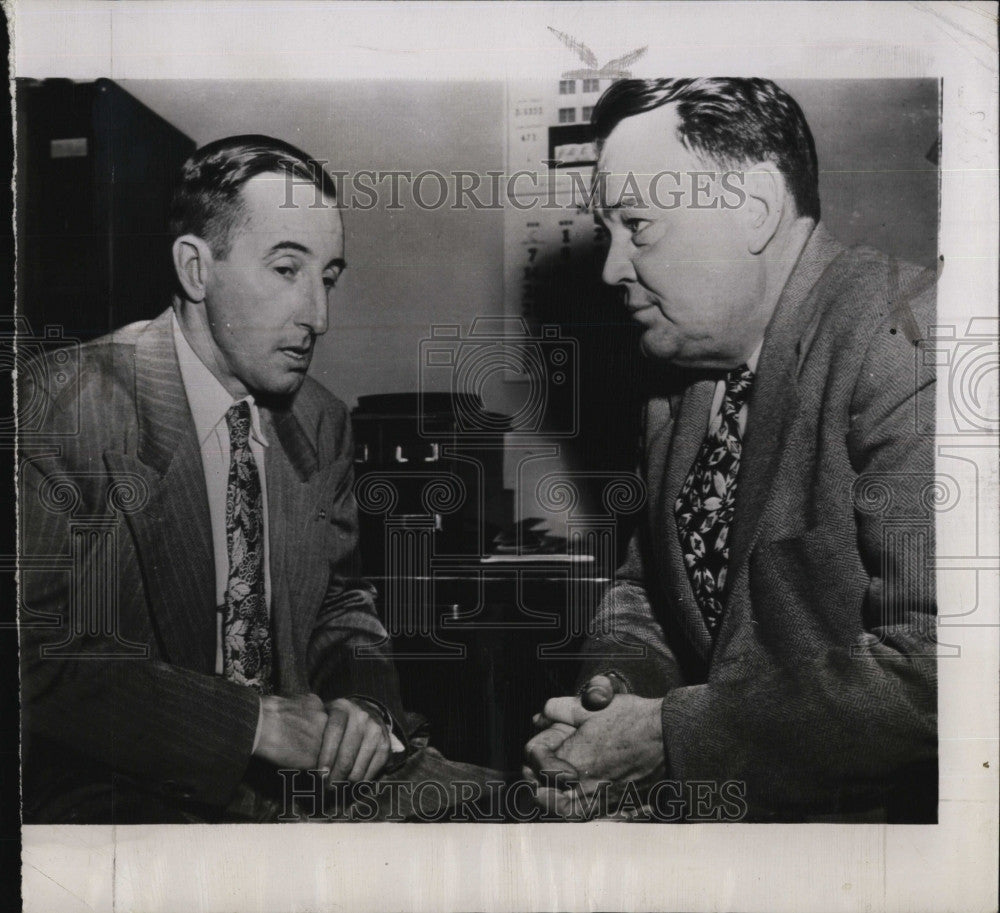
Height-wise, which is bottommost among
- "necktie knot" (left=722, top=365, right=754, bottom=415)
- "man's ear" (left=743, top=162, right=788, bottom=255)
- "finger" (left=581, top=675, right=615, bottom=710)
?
"finger" (left=581, top=675, right=615, bottom=710)

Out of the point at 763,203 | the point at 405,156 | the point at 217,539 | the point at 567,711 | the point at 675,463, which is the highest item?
the point at 405,156

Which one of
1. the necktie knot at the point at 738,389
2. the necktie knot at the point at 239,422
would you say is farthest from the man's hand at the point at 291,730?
the necktie knot at the point at 738,389

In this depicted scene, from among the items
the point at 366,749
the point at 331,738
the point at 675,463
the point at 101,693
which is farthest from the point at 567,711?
the point at 101,693

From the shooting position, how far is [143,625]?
3.46 m

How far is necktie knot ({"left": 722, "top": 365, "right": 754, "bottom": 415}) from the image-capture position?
3426mm

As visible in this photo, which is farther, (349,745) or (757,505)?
(349,745)

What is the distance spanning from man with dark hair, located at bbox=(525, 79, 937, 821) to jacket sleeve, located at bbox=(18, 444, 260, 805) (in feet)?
3.32

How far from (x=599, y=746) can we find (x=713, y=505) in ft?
2.79

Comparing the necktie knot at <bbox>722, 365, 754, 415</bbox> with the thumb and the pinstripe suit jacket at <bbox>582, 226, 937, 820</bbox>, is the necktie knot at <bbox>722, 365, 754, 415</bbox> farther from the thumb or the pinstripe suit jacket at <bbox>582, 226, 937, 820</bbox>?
the thumb

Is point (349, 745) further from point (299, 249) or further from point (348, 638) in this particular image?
point (299, 249)

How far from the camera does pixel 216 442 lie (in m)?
3.48

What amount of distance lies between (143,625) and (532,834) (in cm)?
142

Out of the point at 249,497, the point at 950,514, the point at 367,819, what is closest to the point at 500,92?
the point at 249,497

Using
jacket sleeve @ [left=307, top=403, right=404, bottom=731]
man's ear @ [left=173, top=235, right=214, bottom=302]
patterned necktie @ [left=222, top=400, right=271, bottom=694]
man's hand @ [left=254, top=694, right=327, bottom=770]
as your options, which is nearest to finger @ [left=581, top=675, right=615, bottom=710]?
jacket sleeve @ [left=307, top=403, right=404, bottom=731]
